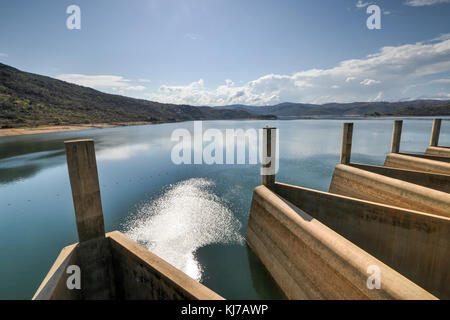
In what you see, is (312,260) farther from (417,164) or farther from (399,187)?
(417,164)

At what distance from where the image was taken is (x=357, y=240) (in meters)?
8.57

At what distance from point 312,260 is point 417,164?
12993mm

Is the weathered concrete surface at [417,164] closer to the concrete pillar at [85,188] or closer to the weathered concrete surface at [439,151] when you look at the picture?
the weathered concrete surface at [439,151]

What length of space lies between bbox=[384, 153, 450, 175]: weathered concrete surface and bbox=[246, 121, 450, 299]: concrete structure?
278 cm

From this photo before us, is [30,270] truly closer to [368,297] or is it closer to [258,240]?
[258,240]

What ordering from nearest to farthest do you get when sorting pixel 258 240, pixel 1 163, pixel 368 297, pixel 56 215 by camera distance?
pixel 368 297 < pixel 258 240 < pixel 56 215 < pixel 1 163

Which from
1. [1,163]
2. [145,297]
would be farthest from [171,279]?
[1,163]

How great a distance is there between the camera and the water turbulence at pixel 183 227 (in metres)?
10.5

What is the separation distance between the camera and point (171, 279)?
494cm

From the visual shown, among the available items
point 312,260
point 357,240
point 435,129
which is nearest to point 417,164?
point 435,129

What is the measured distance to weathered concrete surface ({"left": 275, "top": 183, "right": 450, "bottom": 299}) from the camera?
6.86m

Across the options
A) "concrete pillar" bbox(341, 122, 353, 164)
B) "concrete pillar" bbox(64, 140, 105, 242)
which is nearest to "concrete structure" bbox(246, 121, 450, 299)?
"concrete pillar" bbox(341, 122, 353, 164)

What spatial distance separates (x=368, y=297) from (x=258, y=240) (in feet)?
18.2

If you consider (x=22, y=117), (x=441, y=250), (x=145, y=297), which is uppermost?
(x=22, y=117)
